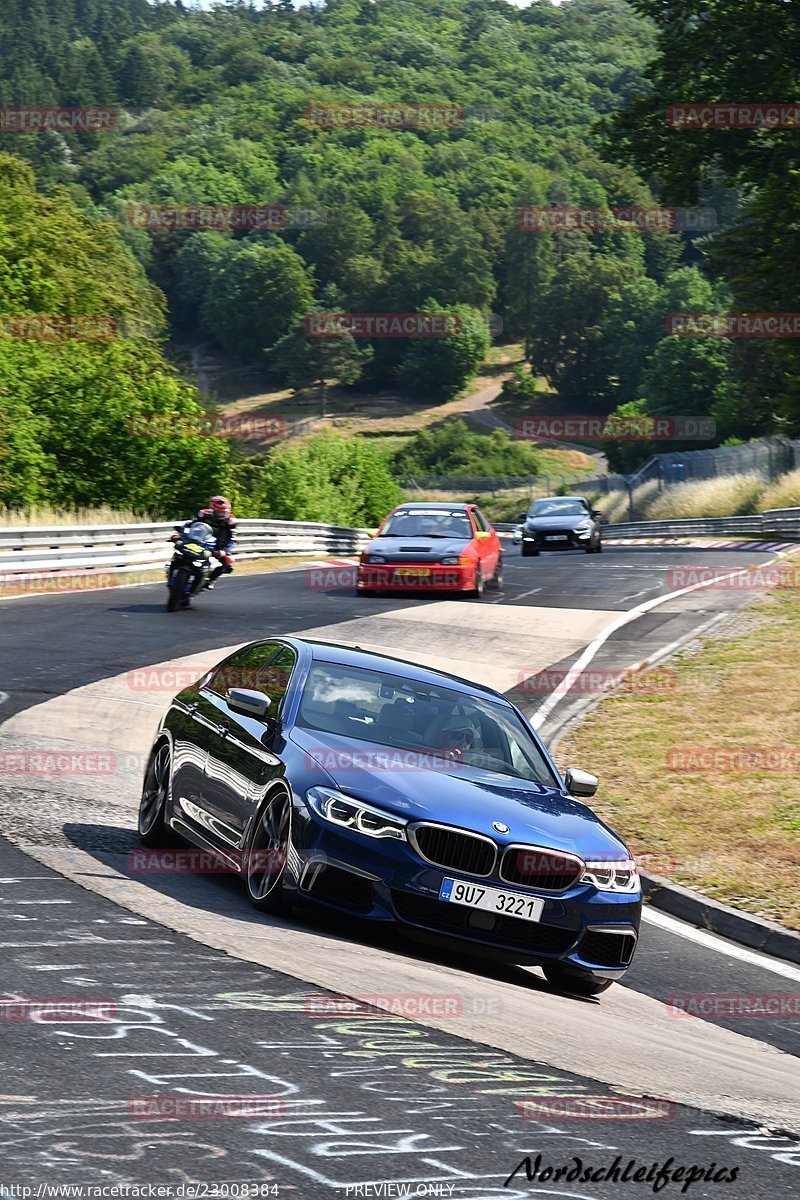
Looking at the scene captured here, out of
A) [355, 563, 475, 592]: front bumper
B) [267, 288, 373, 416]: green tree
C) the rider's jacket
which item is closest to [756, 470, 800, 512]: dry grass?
[355, 563, 475, 592]: front bumper

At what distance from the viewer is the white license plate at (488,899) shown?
23.8 ft

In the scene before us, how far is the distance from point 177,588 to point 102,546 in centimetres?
759

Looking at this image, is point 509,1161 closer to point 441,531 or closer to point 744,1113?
point 744,1113

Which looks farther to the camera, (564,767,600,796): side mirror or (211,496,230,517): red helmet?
(211,496,230,517): red helmet

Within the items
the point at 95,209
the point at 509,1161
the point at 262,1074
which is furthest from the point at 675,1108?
the point at 95,209

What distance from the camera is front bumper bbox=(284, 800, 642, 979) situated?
23.7 ft

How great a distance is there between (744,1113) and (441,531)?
21.5 metres

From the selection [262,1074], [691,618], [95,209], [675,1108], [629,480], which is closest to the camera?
[262,1074]

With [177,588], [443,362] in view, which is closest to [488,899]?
[177,588]

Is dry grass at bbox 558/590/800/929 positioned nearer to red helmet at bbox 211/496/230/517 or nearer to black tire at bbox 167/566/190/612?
red helmet at bbox 211/496/230/517

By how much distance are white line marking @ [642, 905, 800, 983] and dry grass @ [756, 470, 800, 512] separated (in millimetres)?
39723

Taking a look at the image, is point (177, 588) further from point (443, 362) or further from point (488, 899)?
point (443, 362)

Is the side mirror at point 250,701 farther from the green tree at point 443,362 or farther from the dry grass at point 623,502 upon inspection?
the green tree at point 443,362

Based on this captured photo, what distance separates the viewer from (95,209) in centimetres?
17950
